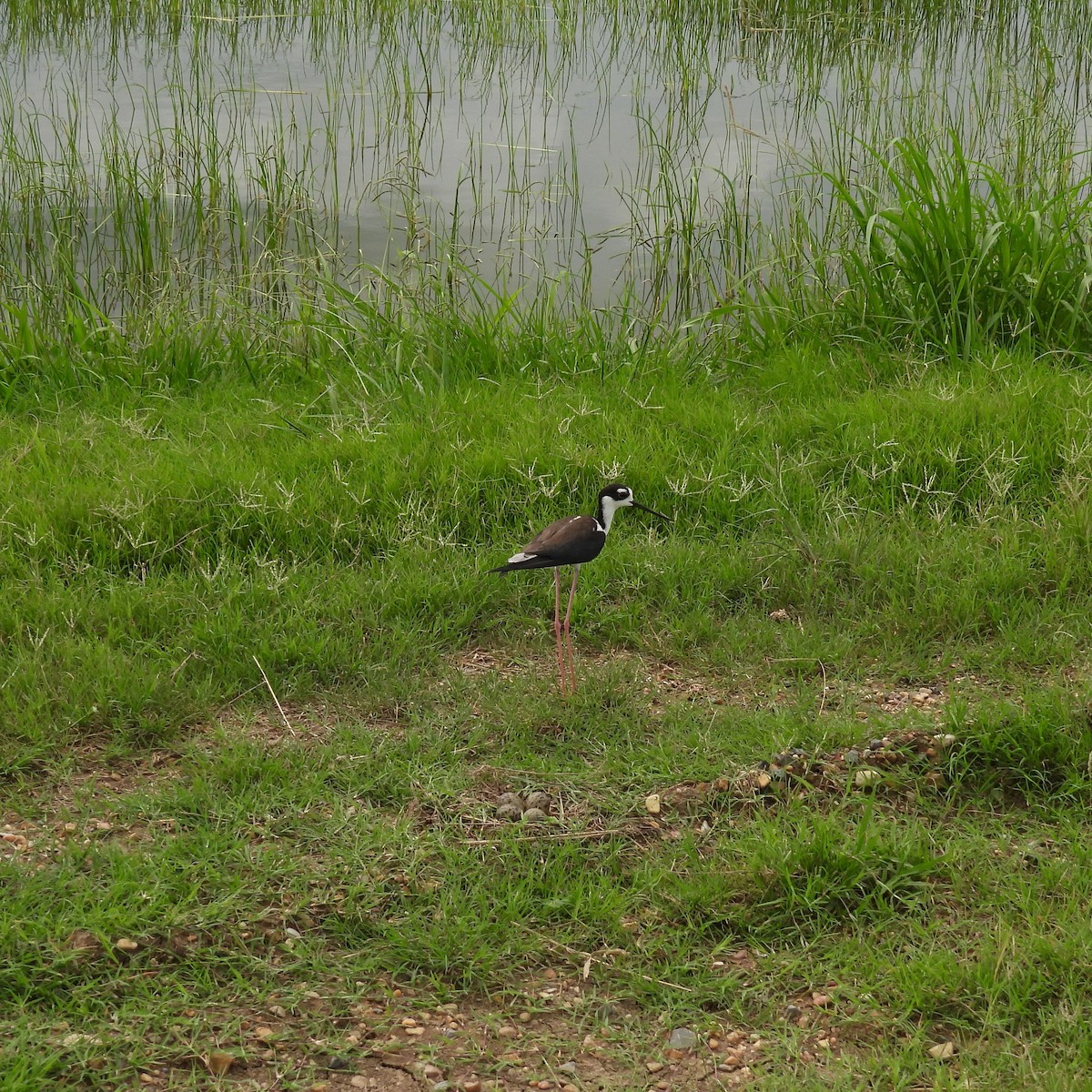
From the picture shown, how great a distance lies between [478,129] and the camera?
8.97m

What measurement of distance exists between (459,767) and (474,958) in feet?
2.31

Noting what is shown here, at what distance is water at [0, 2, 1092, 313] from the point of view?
711 cm

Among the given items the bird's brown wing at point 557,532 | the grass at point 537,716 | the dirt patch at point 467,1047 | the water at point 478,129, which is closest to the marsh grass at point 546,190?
the water at point 478,129

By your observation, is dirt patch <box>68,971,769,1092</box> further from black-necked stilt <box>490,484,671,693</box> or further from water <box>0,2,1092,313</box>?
water <box>0,2,1092,313</box>

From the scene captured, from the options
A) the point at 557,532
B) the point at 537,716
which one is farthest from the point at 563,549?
the point at 537,716

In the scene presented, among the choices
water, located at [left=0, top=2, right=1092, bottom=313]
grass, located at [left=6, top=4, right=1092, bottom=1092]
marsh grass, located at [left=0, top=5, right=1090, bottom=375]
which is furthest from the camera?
water, located at [left=0, top=2, right=1092, bottom=313]

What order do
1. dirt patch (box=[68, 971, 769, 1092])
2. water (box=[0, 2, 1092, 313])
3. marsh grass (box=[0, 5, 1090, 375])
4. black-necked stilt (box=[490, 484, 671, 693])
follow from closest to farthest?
dirt patch (box=[68, 971, 769, 1092]), black-necked stilt (box=[490, 484, 671, 693]), marsh grass (box=[0, 5, 1090, 375]), water (box=[0, 2, 1092, 313])

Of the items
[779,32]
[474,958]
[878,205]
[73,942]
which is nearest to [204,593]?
[73,942]

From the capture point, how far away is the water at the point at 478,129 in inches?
280

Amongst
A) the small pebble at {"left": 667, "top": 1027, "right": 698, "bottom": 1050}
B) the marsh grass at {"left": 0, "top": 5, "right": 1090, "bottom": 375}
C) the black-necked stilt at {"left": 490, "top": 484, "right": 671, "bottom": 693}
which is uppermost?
the marsh grass at {"left": 0, "top": 5, "right": 1090, "bottom": 375}

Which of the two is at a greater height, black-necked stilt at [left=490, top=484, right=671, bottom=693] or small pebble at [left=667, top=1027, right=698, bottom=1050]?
black-necked stilt at [left=490, top=484, right=671, bottom=693]

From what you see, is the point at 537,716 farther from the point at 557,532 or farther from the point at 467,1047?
the point at 467,1047

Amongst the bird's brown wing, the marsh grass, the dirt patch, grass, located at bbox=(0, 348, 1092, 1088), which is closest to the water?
the marsh grass

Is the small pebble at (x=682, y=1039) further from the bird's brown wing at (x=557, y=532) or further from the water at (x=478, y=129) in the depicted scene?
the water at (x=478, y=129)
